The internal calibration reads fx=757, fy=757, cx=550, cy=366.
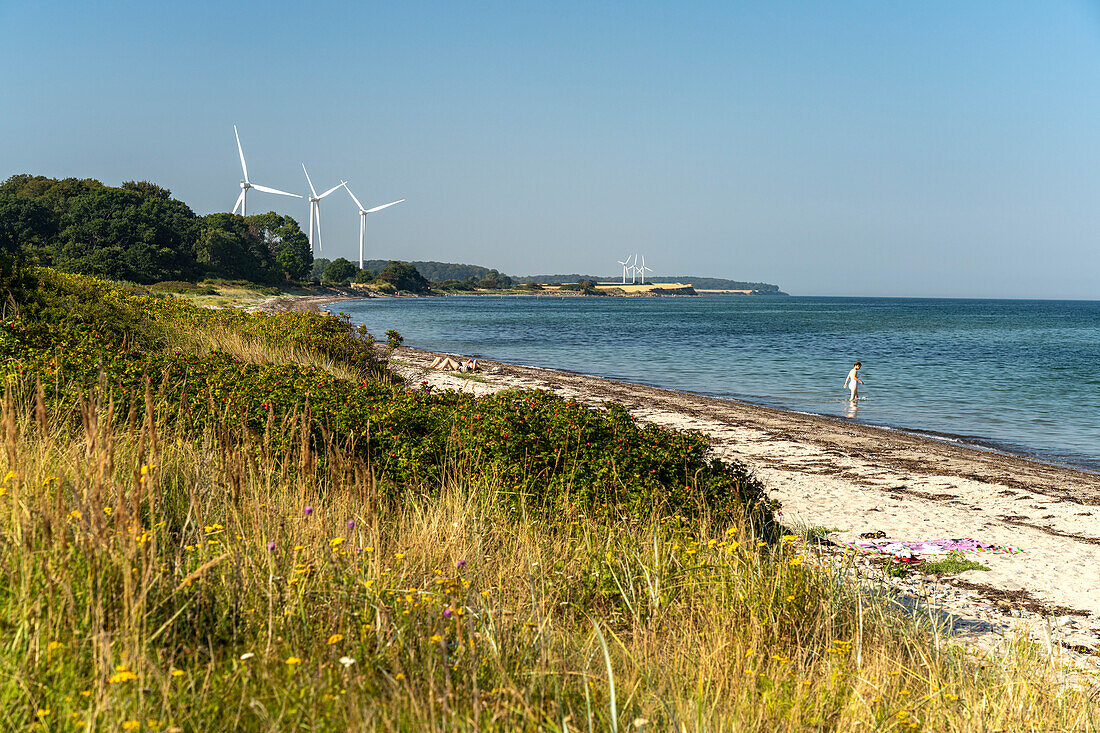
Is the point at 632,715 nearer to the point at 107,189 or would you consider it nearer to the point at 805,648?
the point at 805,648

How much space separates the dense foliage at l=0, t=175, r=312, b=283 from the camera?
80.9m

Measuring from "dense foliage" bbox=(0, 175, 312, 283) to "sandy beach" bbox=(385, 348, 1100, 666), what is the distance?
70922mm

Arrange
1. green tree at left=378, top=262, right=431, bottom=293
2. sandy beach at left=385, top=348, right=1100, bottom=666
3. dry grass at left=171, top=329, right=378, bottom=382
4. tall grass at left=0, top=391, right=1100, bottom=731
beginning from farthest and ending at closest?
green tree at left=378, top=262, right=431, bottom=293 → dry grass at left=171, top=329, right=378, bottom=382 → sandy beach at left=385, top=348, right=1100, bottom=666 → tall grass at left=0, top=391, right=1100, bottom=731

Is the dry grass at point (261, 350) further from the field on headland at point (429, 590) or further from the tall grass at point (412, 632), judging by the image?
the tall grass at point (412, 632)

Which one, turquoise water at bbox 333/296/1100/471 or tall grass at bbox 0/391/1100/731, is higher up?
tall grass at bbox 0/391/1100/731

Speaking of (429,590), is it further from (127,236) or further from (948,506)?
(127,236)

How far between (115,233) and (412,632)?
326 ft

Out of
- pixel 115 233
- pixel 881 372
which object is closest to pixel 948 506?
pixel 881 372

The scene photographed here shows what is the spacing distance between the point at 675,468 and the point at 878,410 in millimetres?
18649

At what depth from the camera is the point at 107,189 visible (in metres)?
93.2

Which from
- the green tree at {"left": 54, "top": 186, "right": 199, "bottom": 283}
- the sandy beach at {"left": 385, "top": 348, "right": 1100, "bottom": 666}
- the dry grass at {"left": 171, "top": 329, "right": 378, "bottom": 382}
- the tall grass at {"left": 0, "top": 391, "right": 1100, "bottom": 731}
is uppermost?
the green tree at {"left": 54, "top": 186, "right": 199, "bottom": 283}

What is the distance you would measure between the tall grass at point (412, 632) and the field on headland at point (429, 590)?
21mm

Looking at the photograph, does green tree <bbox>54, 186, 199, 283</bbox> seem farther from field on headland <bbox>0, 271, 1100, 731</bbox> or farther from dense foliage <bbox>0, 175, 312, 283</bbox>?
field on headland <bbox>0, 271, 1100, 731</bbox>

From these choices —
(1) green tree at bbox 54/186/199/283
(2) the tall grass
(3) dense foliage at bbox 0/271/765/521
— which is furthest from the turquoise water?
(1) green tree at bbox 54/186/199/283
